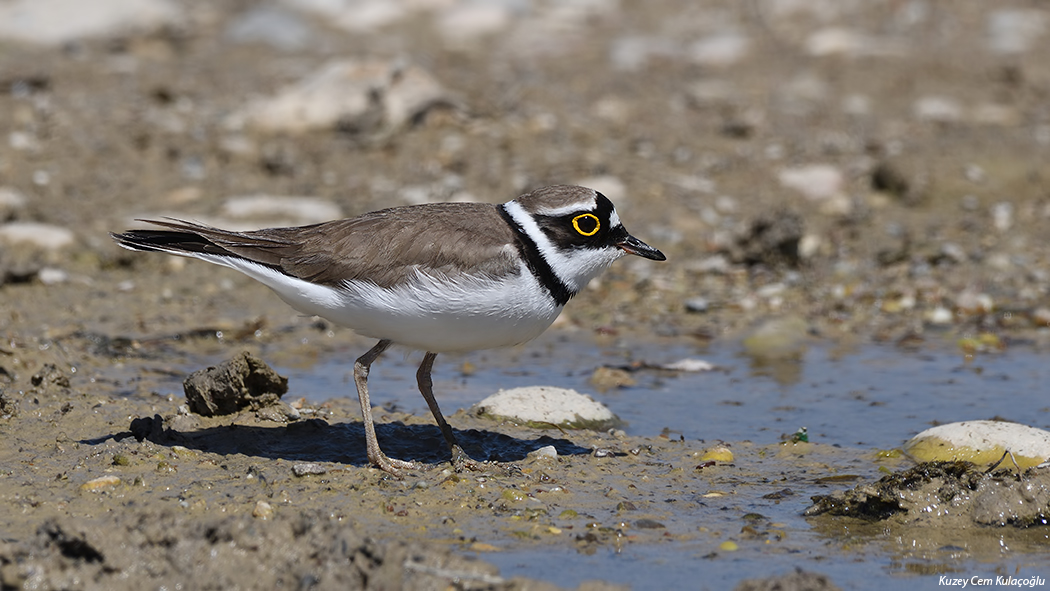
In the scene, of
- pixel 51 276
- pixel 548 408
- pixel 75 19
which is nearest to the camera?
pixel 548 408

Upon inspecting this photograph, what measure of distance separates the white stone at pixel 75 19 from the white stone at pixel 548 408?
34.2ft

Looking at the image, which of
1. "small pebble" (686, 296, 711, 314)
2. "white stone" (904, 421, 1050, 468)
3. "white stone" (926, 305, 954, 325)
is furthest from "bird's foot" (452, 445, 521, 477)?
"white stone" (926, 305, 954, 325)

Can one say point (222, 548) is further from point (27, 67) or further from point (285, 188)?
point (27, 67)

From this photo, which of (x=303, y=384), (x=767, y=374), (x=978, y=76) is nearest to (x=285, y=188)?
(x=303, y=384)

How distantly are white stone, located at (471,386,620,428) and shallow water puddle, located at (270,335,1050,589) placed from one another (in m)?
0.27

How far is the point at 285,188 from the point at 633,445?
5864mm

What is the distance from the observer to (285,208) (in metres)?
10.4

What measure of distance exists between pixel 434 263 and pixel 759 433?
2273 millimetres

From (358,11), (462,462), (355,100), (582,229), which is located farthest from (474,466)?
(358,11)

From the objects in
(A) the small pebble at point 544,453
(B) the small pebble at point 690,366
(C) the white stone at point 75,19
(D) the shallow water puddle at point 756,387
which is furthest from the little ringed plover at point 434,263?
(C) the white stone at point 75,19

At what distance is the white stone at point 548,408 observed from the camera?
661 cm

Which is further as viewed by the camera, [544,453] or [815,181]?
[815,181]

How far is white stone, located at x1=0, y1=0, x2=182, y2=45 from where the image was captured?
14.9 meters

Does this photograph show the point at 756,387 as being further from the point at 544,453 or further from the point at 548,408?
the point at 544,453
